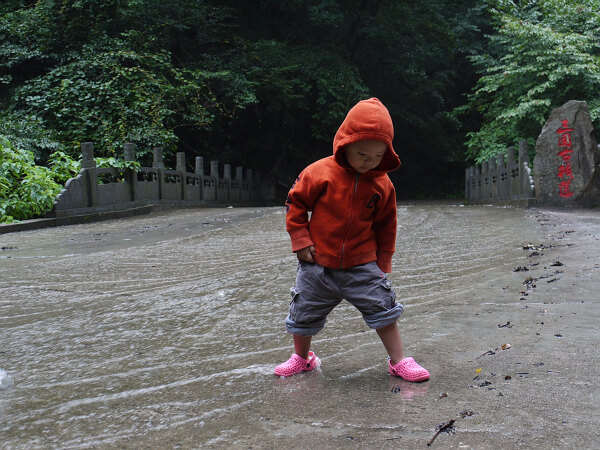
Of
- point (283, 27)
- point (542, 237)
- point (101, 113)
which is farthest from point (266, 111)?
point (542, 237)

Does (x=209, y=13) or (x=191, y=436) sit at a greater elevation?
(x=209, y=13)

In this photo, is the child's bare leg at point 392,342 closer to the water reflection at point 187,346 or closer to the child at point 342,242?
the child at point 342,242

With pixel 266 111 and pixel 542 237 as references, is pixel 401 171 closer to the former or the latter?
pixel 266 111

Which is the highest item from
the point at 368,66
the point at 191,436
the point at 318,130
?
the point at 368,66

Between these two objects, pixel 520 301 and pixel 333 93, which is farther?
pixel 333 93

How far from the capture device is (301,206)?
8.52ft

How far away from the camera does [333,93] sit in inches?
748

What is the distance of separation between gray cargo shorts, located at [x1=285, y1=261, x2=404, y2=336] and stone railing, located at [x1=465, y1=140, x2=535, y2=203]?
11126mm

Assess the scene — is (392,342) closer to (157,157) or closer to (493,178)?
(157,157)

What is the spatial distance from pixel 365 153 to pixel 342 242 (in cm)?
41

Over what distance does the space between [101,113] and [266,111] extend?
24.3ft

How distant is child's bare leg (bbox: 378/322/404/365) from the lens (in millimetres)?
2518

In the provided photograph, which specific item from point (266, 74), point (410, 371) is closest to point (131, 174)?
point (266, 74)

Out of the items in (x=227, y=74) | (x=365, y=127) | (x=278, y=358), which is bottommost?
(x=278, y=358)
